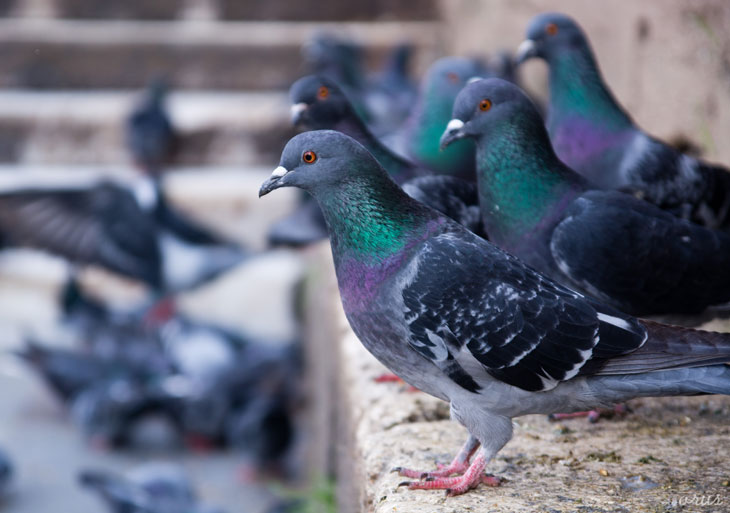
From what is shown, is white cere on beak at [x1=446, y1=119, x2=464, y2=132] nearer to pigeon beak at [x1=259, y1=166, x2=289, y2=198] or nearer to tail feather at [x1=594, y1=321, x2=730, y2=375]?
pigeon beak at [x1=259, y1=166, x2=289, y2=198]

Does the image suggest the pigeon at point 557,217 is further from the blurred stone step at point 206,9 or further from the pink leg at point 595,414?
the blurred stone step at point 206,9

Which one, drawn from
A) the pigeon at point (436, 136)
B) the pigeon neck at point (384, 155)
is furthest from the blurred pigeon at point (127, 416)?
the pigeon neck at point (384, 155)

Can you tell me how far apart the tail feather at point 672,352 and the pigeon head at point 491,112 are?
2.72ft

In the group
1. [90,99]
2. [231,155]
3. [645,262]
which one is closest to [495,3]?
[231,155]

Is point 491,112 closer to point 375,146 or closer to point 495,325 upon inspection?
point 375,146

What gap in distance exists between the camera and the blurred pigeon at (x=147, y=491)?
16.3ft

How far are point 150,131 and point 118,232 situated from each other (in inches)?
97.4

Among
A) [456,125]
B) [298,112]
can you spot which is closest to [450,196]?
[456,125]

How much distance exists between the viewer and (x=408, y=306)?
2363 millimetres

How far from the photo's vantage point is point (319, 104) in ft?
12.1

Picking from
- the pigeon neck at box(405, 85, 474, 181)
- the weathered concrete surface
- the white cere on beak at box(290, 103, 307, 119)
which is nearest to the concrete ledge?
the white cere on beak at box(290, 103, 307, 119)

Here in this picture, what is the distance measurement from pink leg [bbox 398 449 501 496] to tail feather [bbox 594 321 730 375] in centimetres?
41

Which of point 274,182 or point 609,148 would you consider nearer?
point 274,182

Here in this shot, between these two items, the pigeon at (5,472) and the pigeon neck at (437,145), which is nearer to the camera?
the pigeon neck at (437,145)
